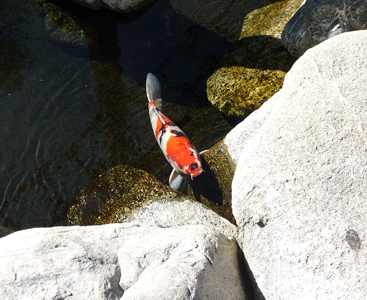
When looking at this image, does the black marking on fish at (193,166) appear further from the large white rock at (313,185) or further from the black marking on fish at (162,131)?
the large white rock at (313,185)

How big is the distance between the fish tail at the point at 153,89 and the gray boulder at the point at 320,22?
2.52m

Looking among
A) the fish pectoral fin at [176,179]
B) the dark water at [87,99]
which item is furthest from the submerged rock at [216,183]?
the dark water at [87,99]

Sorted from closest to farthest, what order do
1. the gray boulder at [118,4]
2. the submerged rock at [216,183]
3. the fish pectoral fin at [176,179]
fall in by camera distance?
1. the submerged rock at [216,183]
2. the fish pectoral fin at [176,179]
3. the gray boulder at [118,4]

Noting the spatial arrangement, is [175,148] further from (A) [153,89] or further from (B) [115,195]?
(A) [153,89]

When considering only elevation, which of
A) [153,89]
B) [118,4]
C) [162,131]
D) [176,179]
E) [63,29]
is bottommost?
[176,179]

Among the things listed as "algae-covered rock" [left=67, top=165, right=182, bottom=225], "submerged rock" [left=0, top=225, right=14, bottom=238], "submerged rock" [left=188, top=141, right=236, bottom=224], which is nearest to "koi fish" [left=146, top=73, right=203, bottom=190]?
"submerged rock" [left=188, top=141, right=236, bottom=224]

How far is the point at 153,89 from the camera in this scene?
19.6 feet

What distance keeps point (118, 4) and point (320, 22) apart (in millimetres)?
4453

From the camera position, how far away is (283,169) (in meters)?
2.80

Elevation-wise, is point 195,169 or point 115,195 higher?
point 195,169

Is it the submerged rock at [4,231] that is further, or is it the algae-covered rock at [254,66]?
the algae-covered rock at [254,66]

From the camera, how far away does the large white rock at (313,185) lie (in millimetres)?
2455

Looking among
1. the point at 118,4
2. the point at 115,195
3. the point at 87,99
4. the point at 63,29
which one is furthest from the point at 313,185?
the point at 63,29

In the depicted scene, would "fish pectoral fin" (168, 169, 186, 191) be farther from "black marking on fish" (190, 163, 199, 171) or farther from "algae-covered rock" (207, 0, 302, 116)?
"algae-covered rock" (207, 0, 302, 116)
